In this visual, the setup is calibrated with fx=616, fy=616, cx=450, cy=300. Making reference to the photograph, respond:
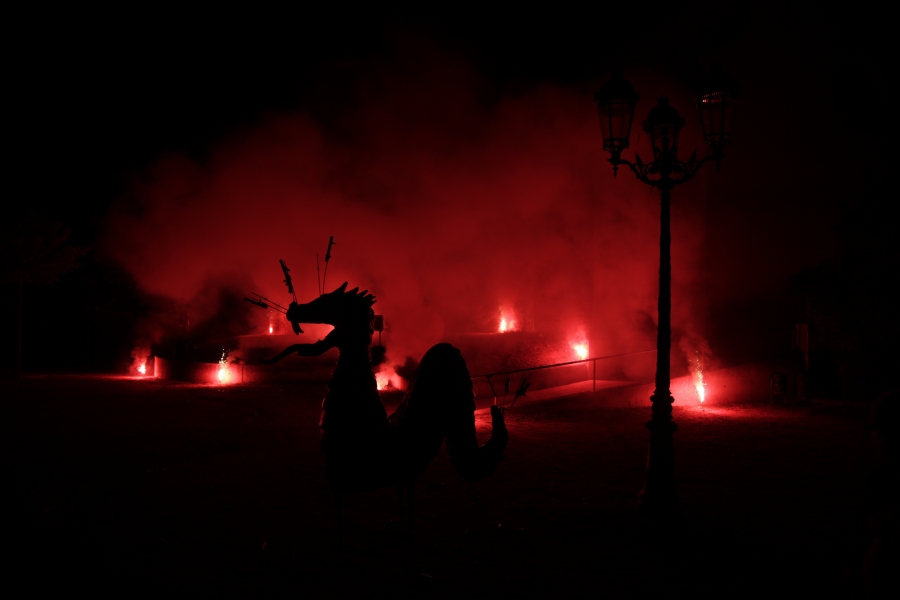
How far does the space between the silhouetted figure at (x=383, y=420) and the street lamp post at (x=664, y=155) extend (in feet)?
5.55

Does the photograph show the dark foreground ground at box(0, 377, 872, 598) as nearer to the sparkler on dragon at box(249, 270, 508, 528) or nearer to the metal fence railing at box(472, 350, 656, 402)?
the sparkler on dragon at box(249, 270, 508, 528)

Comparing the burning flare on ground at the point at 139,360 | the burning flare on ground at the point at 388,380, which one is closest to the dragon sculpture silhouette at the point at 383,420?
the burning flare on ground at the point at 388,380

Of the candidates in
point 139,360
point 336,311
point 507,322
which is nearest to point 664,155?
point 336,311

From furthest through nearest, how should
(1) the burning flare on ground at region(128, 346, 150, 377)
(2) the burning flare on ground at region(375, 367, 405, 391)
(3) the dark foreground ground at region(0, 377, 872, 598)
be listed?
(1) the burning flare on ground at region(128, 346, 150, 377), (2) the burning flare on ground at region(375, 367, 405, 391), (3) the dark foreground ground at region(0, 377, 872, 598)

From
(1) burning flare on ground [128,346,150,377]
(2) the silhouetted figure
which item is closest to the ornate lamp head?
(2) the silhouetted figure

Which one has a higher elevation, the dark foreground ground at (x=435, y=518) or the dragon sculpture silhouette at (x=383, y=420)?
the dragon sculpture silhouette at (x=383, y=420)

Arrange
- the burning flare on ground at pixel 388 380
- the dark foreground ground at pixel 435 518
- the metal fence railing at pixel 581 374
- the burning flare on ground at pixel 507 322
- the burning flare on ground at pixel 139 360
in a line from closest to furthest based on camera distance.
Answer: the dark foreground ground at pixel 435 518
the metal fence railing at pixel 581 374
the burning flare on ground at pixel 388 380
the burning flare on ground at pixel 507 322
the burning flare on ground at pixel 139 360

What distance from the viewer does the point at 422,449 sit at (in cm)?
429

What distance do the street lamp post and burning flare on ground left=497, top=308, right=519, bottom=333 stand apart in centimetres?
1092

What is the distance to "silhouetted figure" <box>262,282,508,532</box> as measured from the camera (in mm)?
4195

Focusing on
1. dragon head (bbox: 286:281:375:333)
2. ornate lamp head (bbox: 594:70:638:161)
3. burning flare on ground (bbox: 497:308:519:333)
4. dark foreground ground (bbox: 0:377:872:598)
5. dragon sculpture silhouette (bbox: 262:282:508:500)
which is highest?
ornate lamp head (bbox: 594:70:638:161)

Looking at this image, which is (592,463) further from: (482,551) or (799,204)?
(799,204)

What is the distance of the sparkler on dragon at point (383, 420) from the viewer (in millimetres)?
4195

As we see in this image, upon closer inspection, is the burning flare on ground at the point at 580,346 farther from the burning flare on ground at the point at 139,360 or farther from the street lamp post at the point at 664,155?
the burning flare on ground at the point at 139,360
